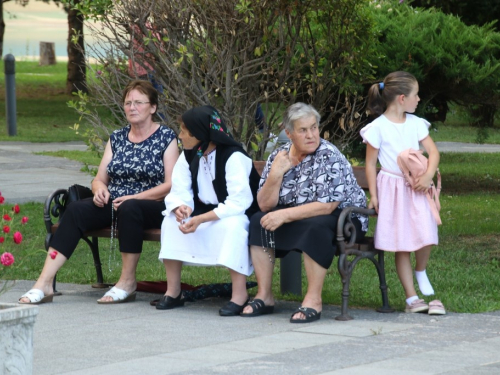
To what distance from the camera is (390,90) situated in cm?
656

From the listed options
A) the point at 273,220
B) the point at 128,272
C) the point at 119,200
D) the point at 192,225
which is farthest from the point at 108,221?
the point at 273,220

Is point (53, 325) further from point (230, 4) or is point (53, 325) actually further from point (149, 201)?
point (230, 4)

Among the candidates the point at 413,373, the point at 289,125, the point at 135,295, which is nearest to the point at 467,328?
the point at 413,373

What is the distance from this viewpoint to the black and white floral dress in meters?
6.18

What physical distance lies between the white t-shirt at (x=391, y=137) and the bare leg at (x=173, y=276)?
148 centimetres

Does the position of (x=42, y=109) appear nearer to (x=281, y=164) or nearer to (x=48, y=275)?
(x=48, y=275)

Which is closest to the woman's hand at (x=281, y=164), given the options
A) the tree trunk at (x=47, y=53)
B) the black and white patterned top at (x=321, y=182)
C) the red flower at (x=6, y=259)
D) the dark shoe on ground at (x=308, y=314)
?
the black and white patterned top at (x=321, y=182)

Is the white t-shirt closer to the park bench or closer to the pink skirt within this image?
the pink skirt

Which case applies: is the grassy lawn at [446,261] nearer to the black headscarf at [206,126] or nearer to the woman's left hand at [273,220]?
the woman's left hand at [273,220]

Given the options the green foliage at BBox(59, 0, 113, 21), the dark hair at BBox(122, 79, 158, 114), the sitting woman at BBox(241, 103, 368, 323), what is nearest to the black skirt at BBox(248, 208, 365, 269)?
the sitting woman at BBox(241, 103, 368, 323)

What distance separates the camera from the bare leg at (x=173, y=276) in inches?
265

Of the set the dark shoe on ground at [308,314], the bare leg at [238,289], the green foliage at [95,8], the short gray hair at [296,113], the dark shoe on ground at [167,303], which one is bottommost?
the dark shoe on ground at [167,303]

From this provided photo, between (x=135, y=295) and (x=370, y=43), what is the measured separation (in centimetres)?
342

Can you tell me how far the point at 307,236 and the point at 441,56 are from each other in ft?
21.9
